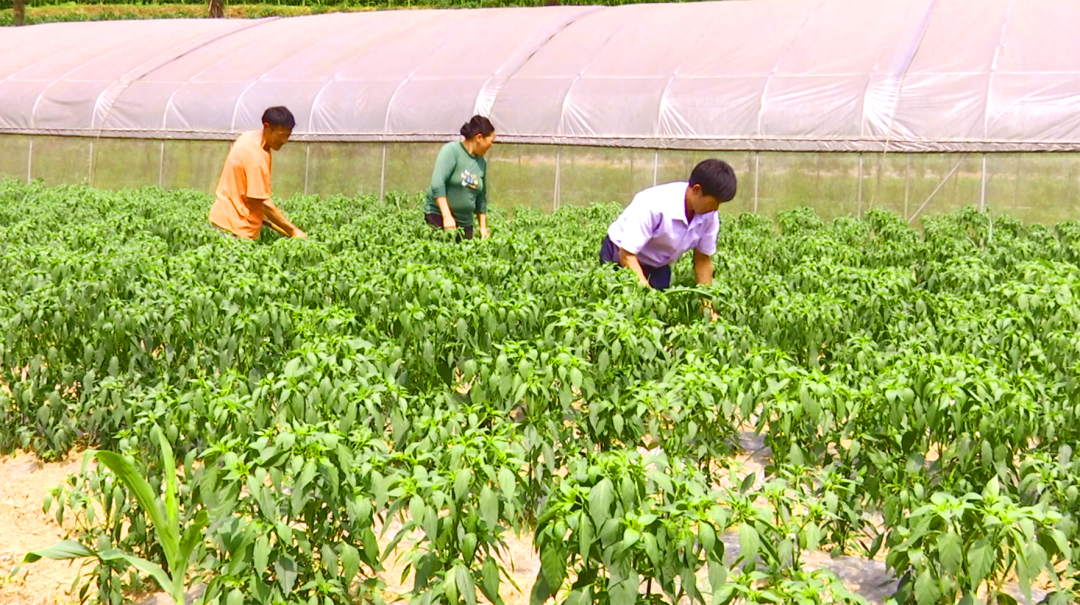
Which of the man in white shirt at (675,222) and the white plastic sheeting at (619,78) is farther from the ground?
the white plastic sheeting at (619,78)

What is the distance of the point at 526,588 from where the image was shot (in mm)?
4484

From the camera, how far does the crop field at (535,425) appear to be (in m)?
3.44

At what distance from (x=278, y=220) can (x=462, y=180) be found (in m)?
1.46

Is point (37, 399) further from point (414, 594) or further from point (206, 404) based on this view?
point (414, 594)

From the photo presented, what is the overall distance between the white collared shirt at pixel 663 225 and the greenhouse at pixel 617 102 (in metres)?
9.32

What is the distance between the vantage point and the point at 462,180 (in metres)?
8.95

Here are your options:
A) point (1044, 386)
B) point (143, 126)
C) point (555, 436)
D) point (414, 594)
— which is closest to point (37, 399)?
point (555, 436)

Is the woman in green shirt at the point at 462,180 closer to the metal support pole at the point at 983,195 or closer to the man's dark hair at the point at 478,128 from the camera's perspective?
the man's dark hair at the point at 478,128

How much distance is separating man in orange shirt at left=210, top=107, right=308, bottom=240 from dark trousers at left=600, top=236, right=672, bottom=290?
2344 millimetres

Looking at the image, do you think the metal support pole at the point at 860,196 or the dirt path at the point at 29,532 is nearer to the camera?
the dirt path at the point at 29,532

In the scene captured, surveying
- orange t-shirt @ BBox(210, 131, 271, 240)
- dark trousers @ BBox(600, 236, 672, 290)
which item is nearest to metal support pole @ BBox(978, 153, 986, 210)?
dark trousers @ BBox(600, 236, 672, 290)

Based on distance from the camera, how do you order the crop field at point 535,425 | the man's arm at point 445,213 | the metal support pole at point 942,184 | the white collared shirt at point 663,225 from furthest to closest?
the metal support pole at point 942,184 → the man's arm at point 445,213 → the white collared shirt at point 663,225 → the crop field at point 535,425

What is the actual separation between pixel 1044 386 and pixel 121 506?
12.4 feet

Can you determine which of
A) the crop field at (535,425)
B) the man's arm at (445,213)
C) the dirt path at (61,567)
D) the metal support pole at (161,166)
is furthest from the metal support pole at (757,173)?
the dirt path at (61,567)
